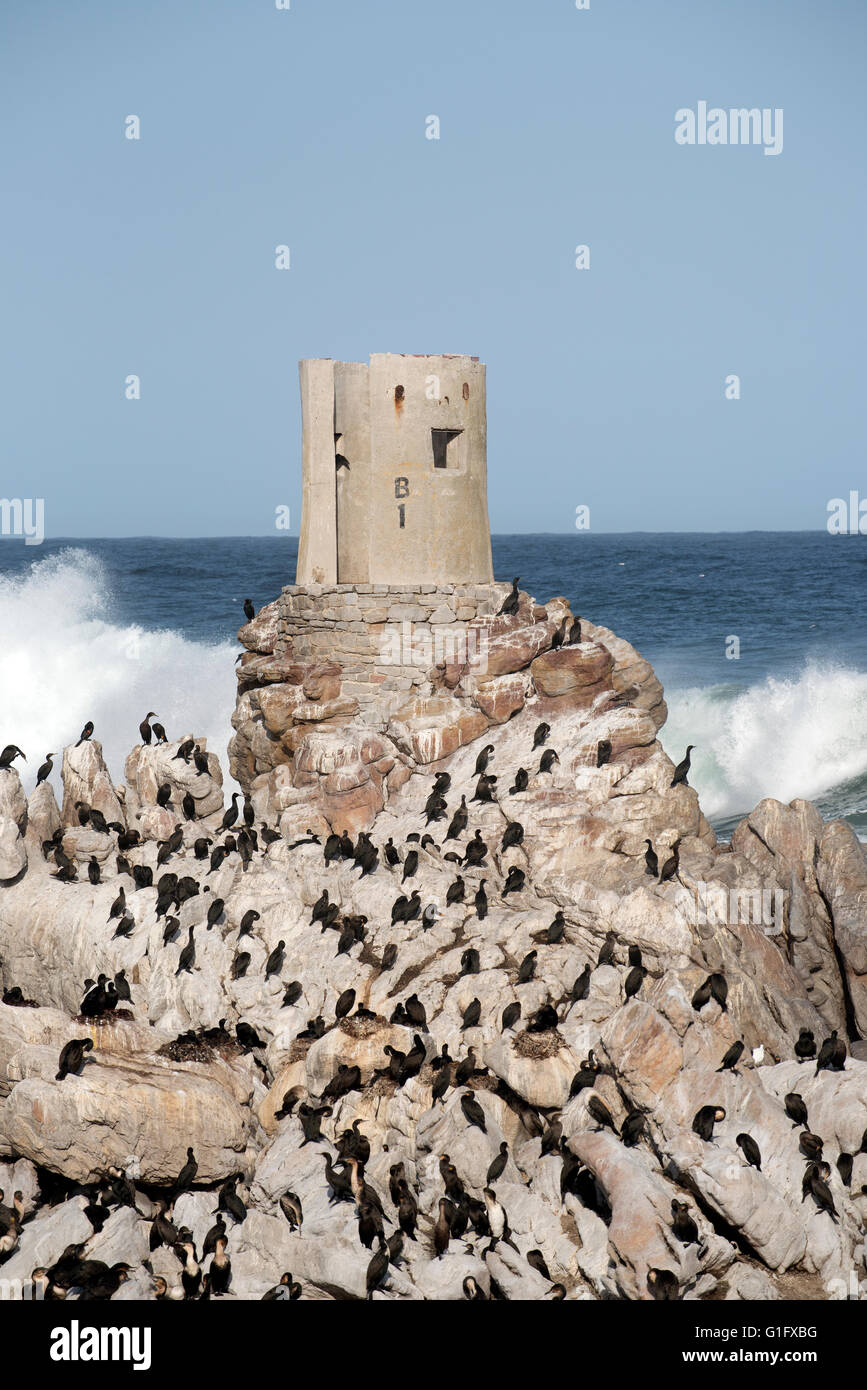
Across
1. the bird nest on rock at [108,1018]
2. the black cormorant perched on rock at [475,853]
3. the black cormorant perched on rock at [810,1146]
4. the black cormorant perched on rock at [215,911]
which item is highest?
the black cormorant perched on rock at [475,853]

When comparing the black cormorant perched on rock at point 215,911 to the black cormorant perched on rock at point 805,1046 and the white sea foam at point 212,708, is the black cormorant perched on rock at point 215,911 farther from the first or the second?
the white sea foam at point 212,708

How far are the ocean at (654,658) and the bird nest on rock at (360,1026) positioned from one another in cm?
1997

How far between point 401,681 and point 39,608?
3836 cm

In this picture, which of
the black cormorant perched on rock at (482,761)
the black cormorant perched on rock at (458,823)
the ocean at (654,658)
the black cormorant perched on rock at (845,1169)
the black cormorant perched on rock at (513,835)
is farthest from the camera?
the ocean at (654,658)

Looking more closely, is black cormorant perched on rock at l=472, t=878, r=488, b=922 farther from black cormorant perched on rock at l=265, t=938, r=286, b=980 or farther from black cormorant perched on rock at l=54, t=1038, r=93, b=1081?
black cormorant perched on rock at l=54, t=1038, r=93, b=1081

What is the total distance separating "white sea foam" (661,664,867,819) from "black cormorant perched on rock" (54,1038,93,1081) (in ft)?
79.9

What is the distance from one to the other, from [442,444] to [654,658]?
3438cm

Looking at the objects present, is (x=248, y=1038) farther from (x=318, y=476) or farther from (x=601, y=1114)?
(x=318, y=476)

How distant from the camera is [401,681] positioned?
28.1 m

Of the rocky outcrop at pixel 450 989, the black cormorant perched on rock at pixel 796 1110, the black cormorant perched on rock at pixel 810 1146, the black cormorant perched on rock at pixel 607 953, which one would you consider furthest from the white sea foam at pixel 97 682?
the black cormorant perched on rock at pixel 810 1146

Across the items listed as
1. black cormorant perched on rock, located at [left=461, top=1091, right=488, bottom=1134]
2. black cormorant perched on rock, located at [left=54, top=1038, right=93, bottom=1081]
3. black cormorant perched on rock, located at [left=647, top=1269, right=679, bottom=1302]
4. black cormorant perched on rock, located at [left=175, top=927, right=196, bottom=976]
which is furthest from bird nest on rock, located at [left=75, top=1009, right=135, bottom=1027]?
black cormorant perched on rock, located at [left=647, top=1269, right=679, bottom=1302]

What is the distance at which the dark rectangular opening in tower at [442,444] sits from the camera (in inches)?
1144

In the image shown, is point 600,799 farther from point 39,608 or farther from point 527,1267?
point 39,608
